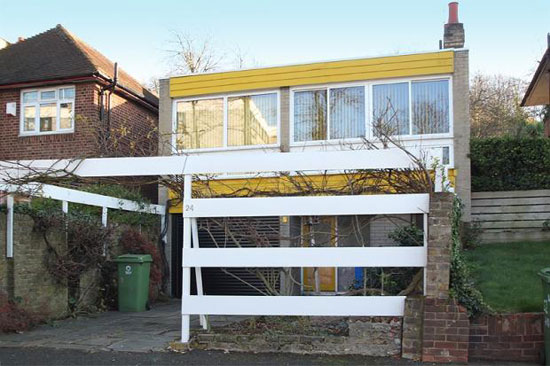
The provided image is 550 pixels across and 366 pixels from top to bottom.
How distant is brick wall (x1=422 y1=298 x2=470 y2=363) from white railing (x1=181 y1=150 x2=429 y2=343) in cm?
38

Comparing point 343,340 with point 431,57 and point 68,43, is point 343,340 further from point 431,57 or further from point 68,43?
point 68,43

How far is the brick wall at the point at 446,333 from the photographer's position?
5.79m

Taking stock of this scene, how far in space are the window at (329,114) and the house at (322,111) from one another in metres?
0.02

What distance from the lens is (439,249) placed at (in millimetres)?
5930

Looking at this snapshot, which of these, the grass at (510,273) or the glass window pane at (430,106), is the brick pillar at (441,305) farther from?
the glass window pane at (430,106)

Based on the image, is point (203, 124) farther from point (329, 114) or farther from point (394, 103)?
point (394, 103)

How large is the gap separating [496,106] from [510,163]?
724 inches

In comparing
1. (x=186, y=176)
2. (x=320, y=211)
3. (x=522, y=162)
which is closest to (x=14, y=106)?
(x=186, y=176)

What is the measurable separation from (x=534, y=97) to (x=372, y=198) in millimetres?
13457

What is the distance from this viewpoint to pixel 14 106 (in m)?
15.2

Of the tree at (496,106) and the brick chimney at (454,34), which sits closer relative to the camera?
the brick chimney at (454,34)

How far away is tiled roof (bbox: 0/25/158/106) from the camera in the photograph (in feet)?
49.5

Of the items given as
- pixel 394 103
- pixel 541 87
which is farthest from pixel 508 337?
pixel 541 87

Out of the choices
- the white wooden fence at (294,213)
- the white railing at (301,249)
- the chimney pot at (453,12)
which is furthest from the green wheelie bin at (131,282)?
the chimney pot at (453,12)
